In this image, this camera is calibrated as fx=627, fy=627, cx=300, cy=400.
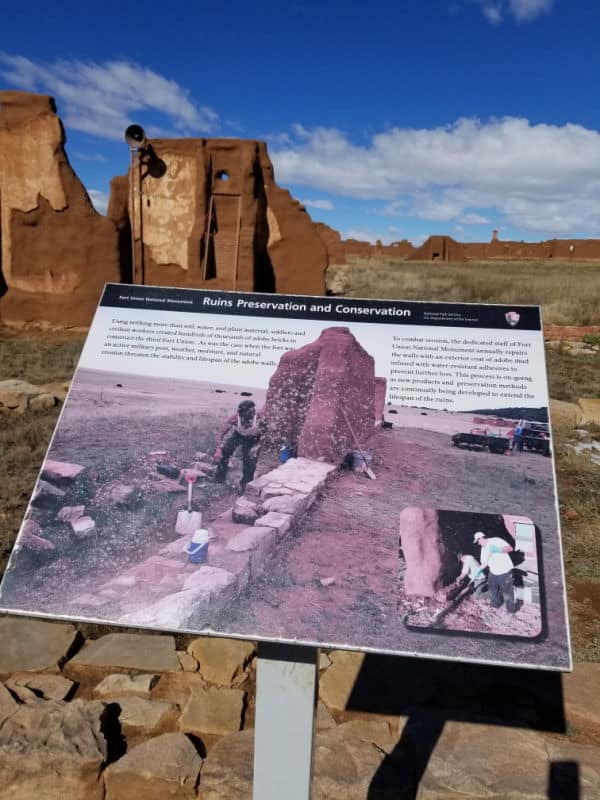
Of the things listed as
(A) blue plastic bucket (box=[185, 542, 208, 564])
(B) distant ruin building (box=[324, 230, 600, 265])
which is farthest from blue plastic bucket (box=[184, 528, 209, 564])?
(B) distant ruin building (box=[324, 230, 600, 265])

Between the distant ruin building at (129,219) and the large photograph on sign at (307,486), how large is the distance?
11125mm

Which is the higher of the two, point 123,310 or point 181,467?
point 123,310

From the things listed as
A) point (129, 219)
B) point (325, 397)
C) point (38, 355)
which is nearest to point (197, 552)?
point (325, 397)

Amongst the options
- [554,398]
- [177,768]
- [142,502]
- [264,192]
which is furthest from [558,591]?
[264,192]

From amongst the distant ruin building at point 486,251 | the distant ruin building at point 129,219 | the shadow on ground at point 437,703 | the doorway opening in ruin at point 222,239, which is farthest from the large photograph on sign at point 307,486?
the distant ruin building at point 486,251

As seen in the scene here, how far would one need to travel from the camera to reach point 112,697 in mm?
3125

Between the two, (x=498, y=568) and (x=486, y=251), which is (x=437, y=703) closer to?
(x=498, y=568)

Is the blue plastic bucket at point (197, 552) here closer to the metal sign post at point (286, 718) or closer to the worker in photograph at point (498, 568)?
the metal sign post at point (286, 718)

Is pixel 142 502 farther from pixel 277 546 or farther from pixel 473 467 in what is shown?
Answer: pixel 473 467

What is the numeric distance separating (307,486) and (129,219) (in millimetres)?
13367

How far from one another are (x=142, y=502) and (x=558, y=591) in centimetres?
132

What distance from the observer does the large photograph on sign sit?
182 cm

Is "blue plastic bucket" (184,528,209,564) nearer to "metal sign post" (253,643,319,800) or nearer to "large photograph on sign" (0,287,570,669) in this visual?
"large photograph on sign" (0,287,570,669)

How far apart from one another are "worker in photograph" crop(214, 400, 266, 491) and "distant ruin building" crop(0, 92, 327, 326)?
1126 centimetres
